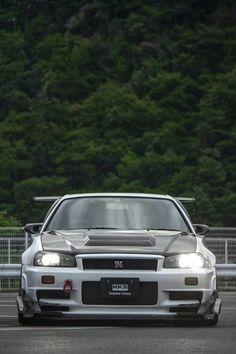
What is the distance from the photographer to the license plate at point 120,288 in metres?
13.7

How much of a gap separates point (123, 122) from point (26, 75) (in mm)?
12474

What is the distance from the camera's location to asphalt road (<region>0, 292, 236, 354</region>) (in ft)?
38.4

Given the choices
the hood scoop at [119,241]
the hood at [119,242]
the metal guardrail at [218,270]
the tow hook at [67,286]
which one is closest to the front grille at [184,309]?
the hood at [119,242]

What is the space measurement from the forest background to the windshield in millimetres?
53718

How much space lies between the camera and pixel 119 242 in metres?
14.0

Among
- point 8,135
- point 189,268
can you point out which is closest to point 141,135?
point 8,135

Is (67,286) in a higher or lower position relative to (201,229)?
higher

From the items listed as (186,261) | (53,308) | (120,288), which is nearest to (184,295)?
(186,261)

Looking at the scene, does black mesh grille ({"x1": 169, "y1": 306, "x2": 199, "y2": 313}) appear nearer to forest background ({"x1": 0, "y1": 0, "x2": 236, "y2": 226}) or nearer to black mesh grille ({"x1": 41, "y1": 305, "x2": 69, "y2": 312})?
black mesh grille ({"x1": 41, "y1": 305, "x2": 69, "y2": 312})

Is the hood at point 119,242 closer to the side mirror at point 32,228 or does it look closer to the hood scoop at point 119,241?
the hood scoop at point 119,241

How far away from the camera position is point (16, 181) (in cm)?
8181

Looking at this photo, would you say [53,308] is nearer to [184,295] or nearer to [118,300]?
[118,300]

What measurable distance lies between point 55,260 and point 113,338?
138 cm

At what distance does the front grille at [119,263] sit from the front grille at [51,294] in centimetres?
32
